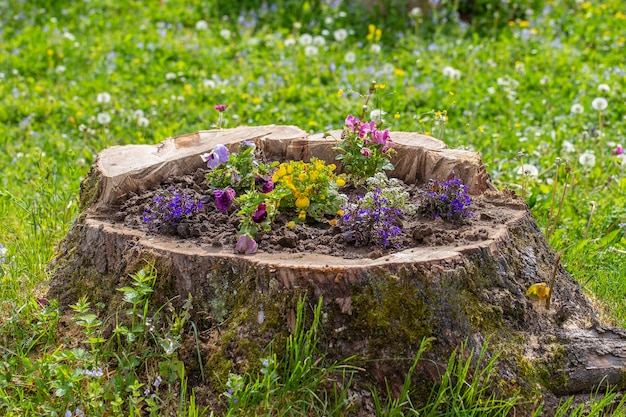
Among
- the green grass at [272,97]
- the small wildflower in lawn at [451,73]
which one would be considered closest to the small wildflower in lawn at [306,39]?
the green grass at [272,97]

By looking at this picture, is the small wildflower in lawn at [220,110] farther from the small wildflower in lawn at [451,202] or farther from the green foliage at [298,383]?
the green foliage at [298,383]

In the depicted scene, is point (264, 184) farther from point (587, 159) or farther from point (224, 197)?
point (587, 159)

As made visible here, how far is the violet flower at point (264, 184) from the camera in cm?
365

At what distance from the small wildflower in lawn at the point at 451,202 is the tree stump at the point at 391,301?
0.17 metres

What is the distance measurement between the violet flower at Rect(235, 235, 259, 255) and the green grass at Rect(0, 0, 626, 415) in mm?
545

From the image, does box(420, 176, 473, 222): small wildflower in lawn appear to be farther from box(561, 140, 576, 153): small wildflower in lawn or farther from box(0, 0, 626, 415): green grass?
box(561, 140, 576, 153): small wildflower in lawn

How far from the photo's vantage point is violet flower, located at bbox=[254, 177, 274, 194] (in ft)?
12.0

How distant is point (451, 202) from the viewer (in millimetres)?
3520

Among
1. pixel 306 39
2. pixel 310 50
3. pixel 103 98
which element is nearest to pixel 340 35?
pixel 306 39

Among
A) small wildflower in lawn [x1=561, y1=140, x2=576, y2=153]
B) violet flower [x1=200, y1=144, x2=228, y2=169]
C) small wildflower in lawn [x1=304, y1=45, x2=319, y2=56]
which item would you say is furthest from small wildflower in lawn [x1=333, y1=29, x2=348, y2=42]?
violet flower [x1=200, y1=144, x2=228, y2=169]

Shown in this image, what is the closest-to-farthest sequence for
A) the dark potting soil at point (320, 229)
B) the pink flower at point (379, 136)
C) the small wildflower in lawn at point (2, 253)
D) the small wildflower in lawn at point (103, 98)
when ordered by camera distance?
the dark potting soil at point (320, 229)
the pink flower at point (379, 136)
the small wildflower in lawn at point (2, 253)
the small wildflower in lawn at point (103, 98)

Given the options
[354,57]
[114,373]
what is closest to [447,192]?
[114,373]

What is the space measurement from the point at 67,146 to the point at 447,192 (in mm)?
3947

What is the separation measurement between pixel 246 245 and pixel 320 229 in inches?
17.0
